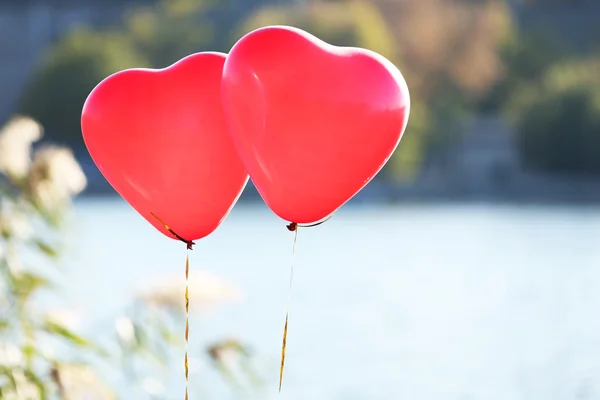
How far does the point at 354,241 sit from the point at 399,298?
15.6ft

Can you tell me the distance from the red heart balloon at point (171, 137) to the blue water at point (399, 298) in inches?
26.0

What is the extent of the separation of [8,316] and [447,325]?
835cm

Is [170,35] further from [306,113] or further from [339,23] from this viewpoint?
[306,113]

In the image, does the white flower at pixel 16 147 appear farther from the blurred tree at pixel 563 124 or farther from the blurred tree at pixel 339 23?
the blurred tree at pixel 339 23

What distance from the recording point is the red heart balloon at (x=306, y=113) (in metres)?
1.96

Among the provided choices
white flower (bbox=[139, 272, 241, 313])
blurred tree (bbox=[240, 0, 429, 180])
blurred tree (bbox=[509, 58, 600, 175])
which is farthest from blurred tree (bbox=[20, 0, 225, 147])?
white flower (bbox=[139, 272, 241, 313])

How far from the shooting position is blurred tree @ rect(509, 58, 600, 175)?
91.4 ft

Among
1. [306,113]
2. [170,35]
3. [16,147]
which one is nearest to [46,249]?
[16,147]

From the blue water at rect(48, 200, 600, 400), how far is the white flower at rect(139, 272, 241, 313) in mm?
270

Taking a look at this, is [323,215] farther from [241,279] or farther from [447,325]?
[241,279]

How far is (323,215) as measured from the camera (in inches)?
82.6

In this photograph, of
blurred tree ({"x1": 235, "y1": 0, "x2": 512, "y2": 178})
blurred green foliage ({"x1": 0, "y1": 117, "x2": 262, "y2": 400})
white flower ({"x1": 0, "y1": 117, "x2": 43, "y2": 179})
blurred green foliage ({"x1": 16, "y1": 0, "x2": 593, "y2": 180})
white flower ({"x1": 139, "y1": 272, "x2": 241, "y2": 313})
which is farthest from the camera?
blurred green foliage ({"x1": 16, "y1": 0, "x2": 593, "y2": 180})

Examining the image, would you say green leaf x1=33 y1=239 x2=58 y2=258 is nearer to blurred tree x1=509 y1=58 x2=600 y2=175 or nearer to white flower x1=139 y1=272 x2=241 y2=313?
white flower x1=139 y1=272 x2=241 y2=313

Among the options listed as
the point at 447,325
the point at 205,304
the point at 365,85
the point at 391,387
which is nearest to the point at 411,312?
the point at 447,325
